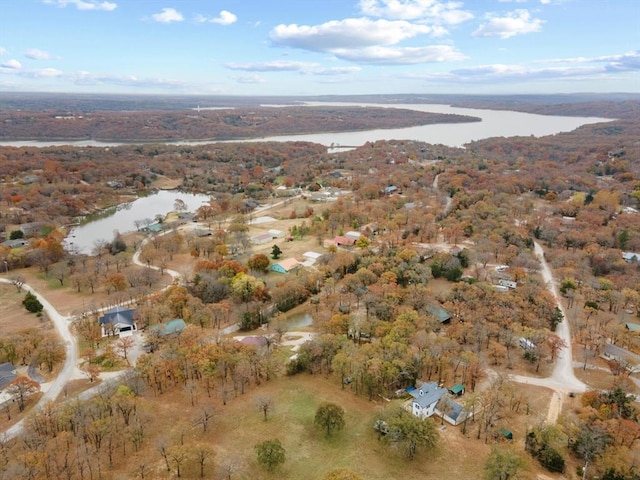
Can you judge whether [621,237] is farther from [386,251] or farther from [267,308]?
[267,308]

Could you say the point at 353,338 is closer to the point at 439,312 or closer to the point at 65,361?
the point at 439,312

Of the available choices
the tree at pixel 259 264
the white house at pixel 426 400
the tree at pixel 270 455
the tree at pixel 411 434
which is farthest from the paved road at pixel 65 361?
the white house at pixel 426 400

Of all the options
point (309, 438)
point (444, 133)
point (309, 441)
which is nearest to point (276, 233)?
point (309, 438)

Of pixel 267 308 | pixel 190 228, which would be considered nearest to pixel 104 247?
pixel 190 228

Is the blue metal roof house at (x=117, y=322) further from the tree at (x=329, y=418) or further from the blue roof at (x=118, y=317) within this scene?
the tree at (x=329, y=418)

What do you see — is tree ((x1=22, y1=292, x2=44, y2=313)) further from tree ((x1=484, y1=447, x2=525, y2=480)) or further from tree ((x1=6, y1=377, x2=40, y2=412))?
tree ((x1=484, y1=447, x2=525, y2=480))

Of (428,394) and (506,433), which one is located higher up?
(428,394)
